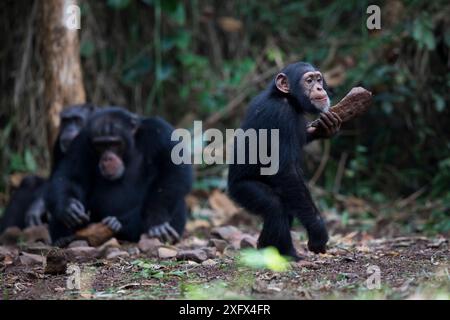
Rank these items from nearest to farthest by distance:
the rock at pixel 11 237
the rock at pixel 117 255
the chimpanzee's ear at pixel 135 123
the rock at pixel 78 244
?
the rock at pixel 117 255 → the rock at pixel 78 244 → the chimpanzee's ear at pixel 135 123 → the rock at pixel 11 237

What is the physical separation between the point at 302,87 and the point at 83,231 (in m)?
2.79

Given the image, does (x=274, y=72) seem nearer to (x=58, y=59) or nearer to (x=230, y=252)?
(x=58, y=59)

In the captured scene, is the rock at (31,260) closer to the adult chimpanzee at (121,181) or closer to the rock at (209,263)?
the rock at (209,263)

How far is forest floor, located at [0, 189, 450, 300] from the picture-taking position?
13.7 feet

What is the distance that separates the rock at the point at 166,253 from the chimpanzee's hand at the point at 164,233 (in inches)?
44.2

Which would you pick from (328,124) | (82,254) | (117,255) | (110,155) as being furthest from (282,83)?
(110,155)

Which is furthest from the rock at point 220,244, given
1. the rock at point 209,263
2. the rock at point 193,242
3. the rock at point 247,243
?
the rock at point 209,263

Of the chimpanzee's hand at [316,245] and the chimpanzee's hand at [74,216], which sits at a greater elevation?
the chimpanzee's hand at [74,216]

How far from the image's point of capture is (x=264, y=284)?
437cm

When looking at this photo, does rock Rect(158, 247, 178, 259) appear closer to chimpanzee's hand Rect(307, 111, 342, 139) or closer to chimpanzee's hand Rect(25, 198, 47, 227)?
chimpanzee's hand Rect(307, 111, 342, 139)

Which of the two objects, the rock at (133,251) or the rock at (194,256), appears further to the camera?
the rock at (133,251)

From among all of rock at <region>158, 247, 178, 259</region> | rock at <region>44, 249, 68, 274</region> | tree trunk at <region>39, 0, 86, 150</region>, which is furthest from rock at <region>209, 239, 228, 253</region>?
tree trunk at <region>39, 0, 86, 150</region>

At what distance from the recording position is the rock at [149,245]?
21.5 ft
